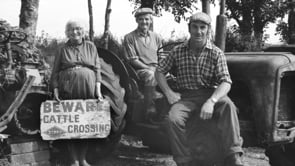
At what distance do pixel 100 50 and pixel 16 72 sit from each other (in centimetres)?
105

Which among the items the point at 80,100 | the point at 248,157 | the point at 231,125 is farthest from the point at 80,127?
the point at 248,157

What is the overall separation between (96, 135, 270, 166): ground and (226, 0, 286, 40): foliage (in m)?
25.1

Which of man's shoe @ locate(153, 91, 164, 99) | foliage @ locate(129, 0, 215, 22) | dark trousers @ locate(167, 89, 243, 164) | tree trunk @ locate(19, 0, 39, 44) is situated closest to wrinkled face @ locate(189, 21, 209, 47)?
dark trousers @ locate(167, 89, 243, 164)

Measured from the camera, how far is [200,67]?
195 inches

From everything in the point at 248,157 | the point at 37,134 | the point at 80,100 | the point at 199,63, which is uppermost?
the point at 199,63

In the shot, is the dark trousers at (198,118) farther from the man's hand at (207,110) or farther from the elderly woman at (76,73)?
the elderly woman at (76,73)

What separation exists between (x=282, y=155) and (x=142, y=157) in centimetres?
177

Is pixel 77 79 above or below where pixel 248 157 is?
above

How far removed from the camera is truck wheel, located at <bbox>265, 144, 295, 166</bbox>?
5574mm

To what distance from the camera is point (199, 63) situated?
16.3 ft

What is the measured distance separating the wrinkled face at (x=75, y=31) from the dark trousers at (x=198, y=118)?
47.0 inches

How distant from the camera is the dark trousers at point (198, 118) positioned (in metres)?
4.63

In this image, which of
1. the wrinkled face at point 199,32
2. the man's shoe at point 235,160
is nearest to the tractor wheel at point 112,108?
the wrinkled face at point 199,32

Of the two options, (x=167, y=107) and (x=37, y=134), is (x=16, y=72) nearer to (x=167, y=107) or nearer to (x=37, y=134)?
(x=37, y=134)
